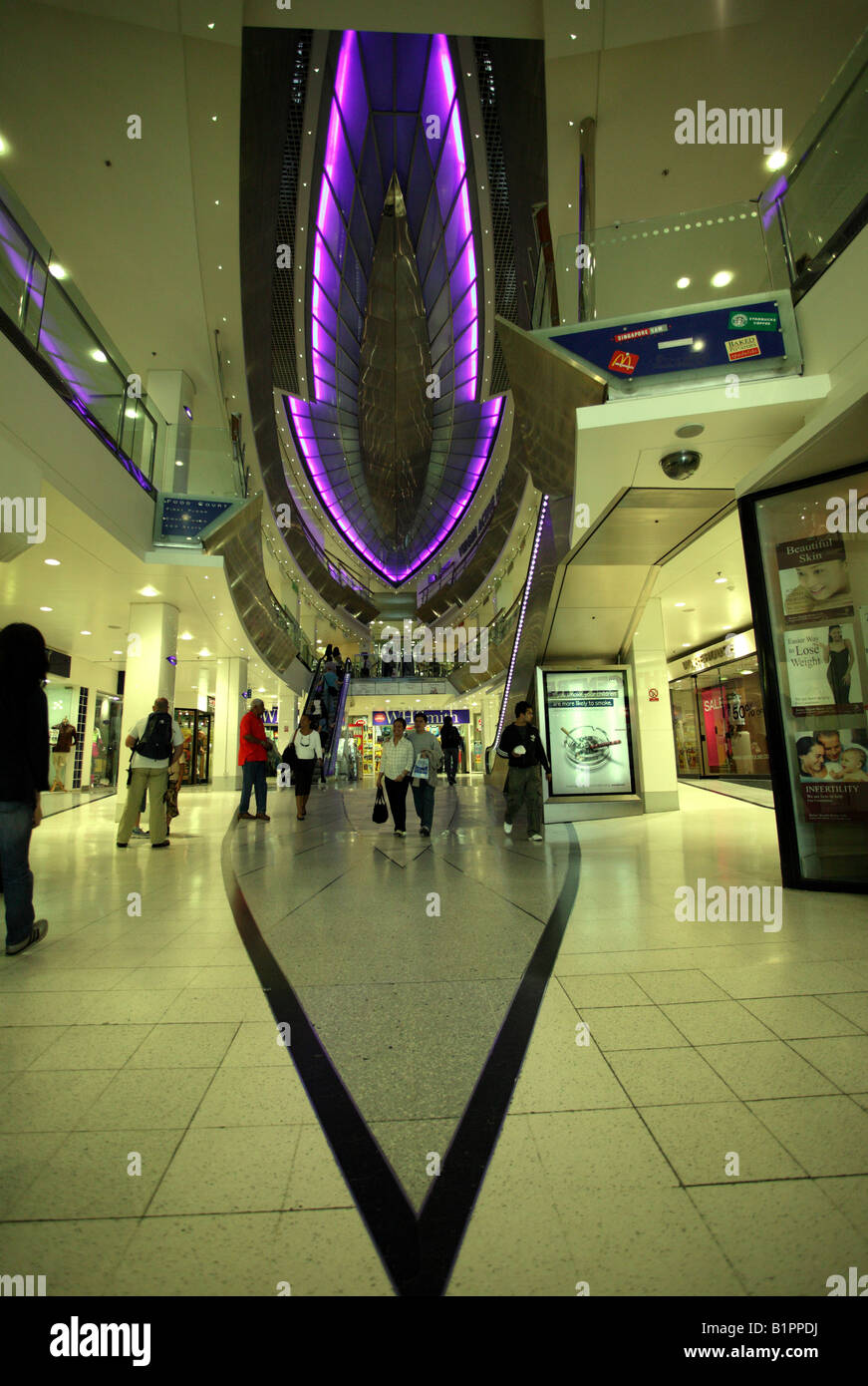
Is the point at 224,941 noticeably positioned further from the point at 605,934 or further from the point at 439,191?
the point at 439,191

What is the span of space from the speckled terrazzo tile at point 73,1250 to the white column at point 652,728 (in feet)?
39.7

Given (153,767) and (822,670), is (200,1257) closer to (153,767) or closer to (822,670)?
(822,670)

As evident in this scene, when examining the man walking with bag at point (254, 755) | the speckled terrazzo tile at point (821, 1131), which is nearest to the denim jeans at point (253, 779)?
the man walking with bag at point (254, 755)

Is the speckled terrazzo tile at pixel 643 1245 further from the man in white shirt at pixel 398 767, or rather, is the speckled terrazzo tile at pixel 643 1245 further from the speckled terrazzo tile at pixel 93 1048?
the man in white shirt at pixel 398 767

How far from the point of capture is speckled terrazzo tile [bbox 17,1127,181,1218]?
1.58 metres

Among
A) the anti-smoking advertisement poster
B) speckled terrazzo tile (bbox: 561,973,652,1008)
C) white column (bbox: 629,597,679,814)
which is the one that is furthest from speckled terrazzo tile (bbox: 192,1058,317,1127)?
white column (bbox: 629,597,679,814)

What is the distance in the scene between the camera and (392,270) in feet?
112

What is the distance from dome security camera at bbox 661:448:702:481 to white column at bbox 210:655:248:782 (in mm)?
17211

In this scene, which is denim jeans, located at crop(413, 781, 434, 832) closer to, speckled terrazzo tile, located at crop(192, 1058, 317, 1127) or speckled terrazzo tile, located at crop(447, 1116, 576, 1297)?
speckled terrazzo tile, located at crop(192, 1058, 317, 1127)

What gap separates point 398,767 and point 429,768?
1.51 ft

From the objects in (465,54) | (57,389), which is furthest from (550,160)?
(465,54)

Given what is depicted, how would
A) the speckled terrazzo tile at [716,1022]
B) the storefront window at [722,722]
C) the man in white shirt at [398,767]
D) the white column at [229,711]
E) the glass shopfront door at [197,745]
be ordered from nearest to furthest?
the speckled terrazzo tile at [716,1022]
the man in white shirt at [398,767]
the storefront window at [722,722]
the white column at [229,711]
the glass shopfront door at [197,745]

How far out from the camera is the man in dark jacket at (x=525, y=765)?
873 cm

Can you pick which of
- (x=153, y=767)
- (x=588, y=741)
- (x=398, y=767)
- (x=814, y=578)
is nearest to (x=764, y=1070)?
(x=814, y=578)
